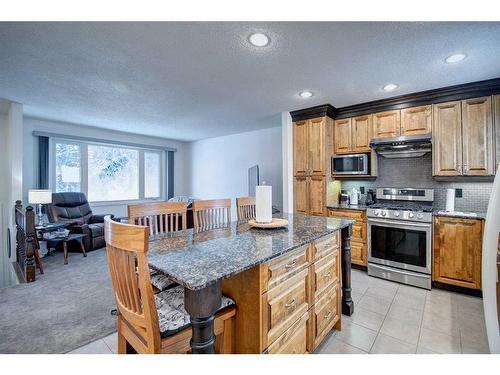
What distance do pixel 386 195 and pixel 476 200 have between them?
3.24ft

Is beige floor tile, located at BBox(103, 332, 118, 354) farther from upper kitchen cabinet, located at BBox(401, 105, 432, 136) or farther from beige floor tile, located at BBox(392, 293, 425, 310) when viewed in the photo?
upper kitchen cabinet, located at BBox(401, 105, 432, 136)

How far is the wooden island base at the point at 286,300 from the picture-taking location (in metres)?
1.16

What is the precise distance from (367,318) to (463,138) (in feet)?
7.83

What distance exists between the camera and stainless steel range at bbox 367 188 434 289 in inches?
110

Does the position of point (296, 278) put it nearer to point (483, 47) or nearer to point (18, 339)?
point (18, 339)

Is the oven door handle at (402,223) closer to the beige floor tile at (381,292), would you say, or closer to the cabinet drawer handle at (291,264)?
the beige floor tile at (381,292)

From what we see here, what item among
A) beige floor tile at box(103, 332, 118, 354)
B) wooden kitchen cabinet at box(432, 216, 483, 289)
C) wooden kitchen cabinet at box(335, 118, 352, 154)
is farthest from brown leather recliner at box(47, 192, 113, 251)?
wooden kitchen cabinet at box(432, 216, 483, 289)

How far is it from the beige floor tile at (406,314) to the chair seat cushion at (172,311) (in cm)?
187

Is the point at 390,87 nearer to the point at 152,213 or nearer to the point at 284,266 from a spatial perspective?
the point at 284,266

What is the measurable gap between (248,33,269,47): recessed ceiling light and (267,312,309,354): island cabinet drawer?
6.70ft

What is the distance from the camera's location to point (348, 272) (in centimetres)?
215

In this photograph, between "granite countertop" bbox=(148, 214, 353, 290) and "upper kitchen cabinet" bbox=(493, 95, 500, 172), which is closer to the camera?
"granite countertop" bbox=(148, 214, 353, 290)

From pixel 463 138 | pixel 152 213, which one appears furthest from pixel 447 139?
pixel 152 213

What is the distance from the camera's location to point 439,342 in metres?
1.83
